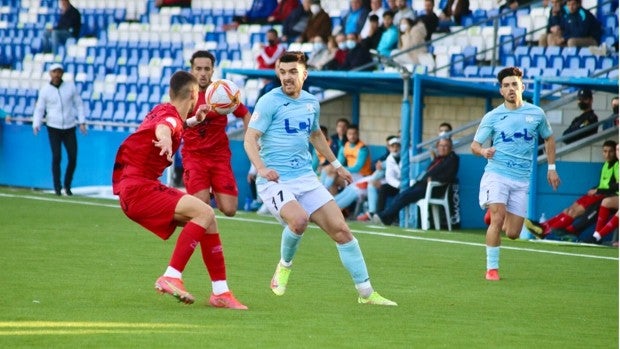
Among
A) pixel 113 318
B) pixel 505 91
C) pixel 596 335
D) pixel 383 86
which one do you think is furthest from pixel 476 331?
pixel 383 86

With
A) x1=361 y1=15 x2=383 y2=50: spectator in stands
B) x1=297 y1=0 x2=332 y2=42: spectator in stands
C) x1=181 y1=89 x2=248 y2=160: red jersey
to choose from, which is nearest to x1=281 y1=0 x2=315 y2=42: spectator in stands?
x1=297 y1=0 x2=332 y2=42: spectator in stands

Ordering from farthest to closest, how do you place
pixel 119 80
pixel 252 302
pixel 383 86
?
1. pixel 119 80
2. pixel 383 86
3. pixel 252 302

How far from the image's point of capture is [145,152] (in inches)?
371

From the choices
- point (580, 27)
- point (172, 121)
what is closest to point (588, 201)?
point (580, 27)

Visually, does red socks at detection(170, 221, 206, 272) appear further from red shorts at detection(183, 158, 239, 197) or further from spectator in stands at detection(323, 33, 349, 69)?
spectator in stands at detection(323, 33, 349, 69)

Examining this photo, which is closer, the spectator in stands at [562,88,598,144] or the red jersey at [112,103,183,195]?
the red jersey at [112,103,183,195]

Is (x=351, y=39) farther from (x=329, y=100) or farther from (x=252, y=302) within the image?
(x=252, y=302)

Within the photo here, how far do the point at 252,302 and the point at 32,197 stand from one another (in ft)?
41.7

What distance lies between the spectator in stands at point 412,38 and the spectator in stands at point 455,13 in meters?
0.87

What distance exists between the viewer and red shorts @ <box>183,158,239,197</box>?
43.1 ft

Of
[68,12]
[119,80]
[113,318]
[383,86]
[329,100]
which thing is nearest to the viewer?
[113,318]

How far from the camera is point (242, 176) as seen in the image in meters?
22.1

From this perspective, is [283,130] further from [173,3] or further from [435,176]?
[173,3]

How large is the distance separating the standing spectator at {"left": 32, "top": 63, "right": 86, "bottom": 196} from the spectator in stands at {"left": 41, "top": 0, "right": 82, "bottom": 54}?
8798 millimetres
